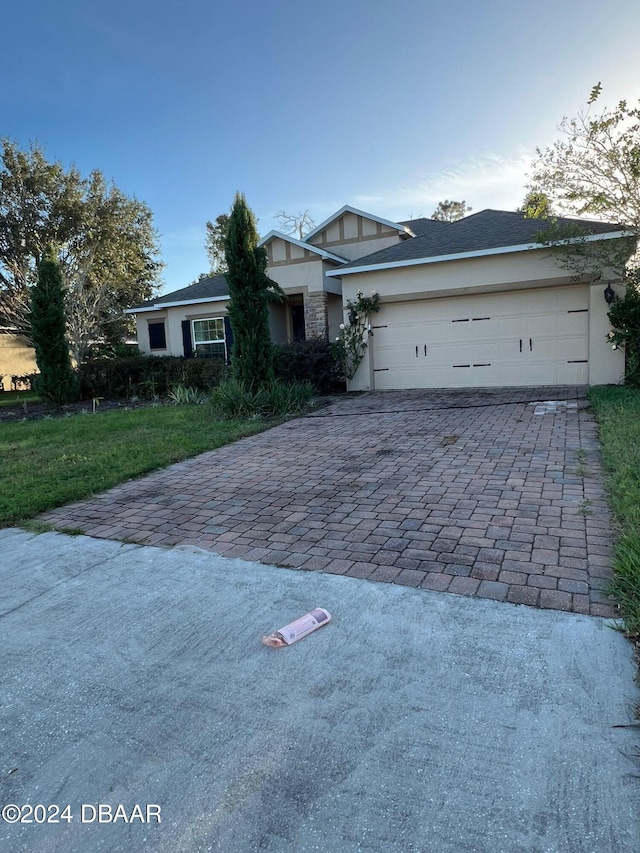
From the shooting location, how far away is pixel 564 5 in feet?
28.5

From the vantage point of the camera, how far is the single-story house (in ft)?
37.9

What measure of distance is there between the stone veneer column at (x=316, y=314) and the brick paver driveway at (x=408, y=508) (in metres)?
7.27

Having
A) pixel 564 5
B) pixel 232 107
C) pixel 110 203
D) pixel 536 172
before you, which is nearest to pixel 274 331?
pixel 232 107

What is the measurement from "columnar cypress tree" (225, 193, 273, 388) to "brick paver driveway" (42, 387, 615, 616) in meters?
2.82

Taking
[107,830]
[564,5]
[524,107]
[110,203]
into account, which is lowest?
[107,830]

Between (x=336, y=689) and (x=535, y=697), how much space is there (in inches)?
32.9

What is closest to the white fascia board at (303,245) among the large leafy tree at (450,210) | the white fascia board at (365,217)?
the white fascia board at (365,217)

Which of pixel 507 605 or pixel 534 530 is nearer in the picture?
pixel 507 605

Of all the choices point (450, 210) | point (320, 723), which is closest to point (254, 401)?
point (320, 723)

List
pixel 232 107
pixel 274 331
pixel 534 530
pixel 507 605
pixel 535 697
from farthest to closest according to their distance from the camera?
pixel 274 331
pixel 232 107
pixel 534 530
pixel 507 605
pixel 535 697

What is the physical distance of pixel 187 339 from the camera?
690 inches

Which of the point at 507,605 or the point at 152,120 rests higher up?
the point at 152,120

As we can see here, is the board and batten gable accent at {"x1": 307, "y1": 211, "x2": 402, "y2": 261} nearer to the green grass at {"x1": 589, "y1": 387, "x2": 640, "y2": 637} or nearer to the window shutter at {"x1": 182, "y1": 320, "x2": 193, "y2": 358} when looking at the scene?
the window shutter at {"x1": 182, "y1": 320, "x2": 193, "y2": 358}

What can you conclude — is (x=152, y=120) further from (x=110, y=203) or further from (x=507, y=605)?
(x=507, y=605)
